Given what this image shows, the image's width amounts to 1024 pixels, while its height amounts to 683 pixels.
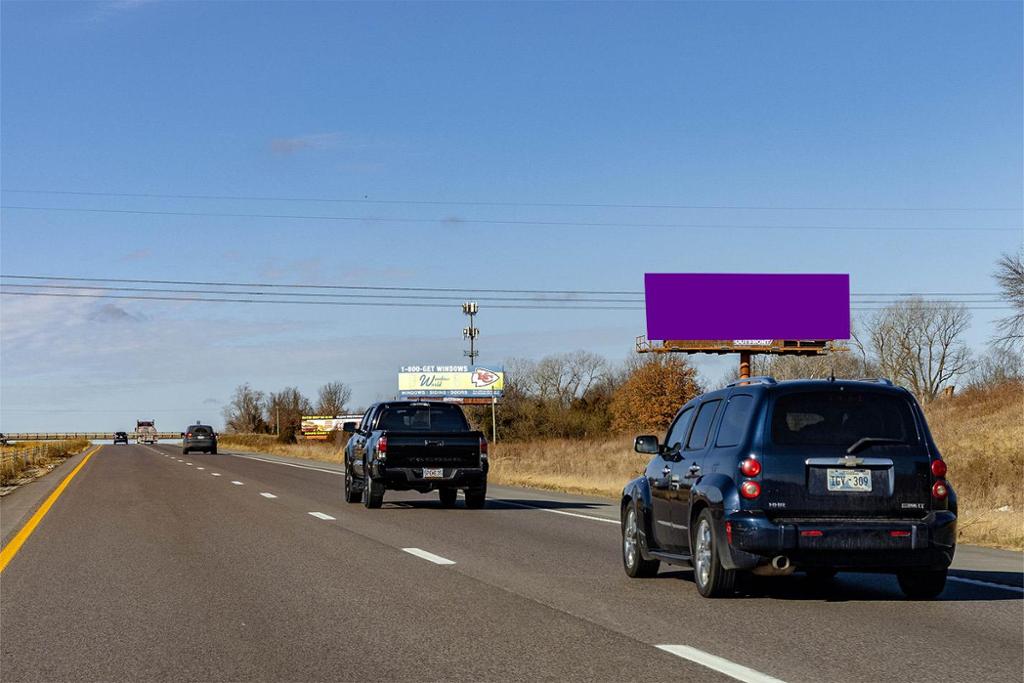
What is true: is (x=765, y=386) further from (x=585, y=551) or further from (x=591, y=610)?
(x=585, y=551)

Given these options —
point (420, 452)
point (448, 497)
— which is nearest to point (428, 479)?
point (420, 452)

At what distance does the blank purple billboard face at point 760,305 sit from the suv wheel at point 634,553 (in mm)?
59677

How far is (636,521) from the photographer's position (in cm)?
1278

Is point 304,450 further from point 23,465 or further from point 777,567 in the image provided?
point 777,567

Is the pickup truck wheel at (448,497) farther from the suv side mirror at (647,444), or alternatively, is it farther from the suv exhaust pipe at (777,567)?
the suv exhaust pipe at (777,567)

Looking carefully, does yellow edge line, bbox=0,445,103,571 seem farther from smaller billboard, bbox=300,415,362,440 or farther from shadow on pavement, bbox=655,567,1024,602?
smaller billboard, bbox=300,415,362,440

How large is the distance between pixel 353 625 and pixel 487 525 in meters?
10.3

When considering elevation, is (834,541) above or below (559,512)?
above

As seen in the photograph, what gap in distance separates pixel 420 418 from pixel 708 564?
1406cm

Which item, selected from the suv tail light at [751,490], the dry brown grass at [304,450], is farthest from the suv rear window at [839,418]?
the dry brown grass at [304,450]

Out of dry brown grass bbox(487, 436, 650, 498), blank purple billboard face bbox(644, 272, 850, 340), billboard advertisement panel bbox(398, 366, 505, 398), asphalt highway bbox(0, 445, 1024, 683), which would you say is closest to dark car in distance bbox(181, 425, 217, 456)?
dry brown grass bbox(487, 436, 650, 498)

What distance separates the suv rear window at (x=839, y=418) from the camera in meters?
10.7

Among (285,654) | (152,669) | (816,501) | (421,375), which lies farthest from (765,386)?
(421,375)

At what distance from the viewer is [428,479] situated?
76.2 ft
